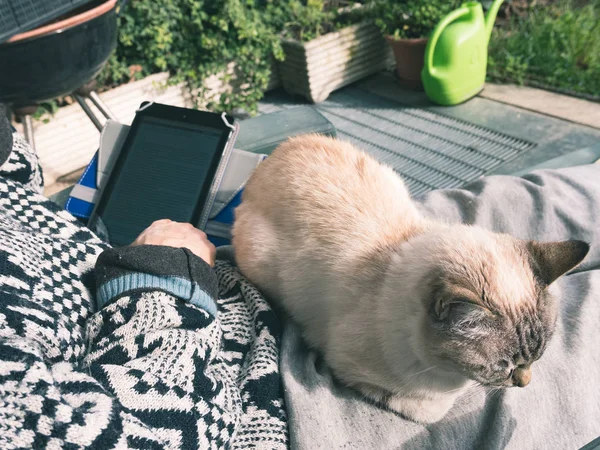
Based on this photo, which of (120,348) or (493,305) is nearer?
(120,348)

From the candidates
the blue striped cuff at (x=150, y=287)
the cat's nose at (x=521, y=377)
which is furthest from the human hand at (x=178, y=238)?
the cat's nose at (x=521, y=377)

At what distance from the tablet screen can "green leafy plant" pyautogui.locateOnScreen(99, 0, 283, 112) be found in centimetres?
183

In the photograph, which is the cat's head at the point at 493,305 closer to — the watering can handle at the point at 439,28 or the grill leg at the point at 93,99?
the grill leg at the point at 93,99

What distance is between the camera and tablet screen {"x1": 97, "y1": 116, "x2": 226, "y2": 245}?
1.85m

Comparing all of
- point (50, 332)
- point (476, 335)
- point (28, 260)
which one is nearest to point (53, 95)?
point (28, 260)

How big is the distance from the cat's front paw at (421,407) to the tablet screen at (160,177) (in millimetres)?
946

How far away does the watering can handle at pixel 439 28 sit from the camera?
3.37 m

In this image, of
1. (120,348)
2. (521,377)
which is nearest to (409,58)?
(521,377)

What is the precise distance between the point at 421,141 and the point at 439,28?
737mm

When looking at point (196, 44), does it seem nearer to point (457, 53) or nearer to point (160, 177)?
point (457, 53)

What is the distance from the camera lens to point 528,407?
1.12 metres

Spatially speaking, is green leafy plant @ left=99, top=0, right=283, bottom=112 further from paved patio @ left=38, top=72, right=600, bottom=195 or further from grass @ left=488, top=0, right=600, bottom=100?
grass @ left=488, top=0, right=600, bottom=100

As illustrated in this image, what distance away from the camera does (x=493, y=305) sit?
1.12 m

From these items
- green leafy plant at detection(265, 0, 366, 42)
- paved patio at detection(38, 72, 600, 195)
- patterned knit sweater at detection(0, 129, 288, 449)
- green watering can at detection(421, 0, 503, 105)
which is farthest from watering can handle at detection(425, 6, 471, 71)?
patterned knit sweater at detection(0, 129, 288, 449)
